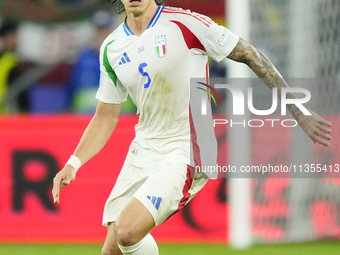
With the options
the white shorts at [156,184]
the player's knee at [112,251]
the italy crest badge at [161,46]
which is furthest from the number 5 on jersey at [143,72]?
the player's knee at [112,251]

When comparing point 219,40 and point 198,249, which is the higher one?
point 219,40

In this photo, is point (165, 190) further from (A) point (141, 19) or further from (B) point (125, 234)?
(A) point (141, 19)

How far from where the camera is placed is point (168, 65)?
143 inches

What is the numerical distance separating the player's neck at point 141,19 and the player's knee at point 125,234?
1.21m

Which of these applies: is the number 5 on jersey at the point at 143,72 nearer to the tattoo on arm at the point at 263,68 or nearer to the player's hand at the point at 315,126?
the tattoo on arm at the point at 263,68

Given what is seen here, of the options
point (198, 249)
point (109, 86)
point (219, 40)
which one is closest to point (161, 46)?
point (219, 40)

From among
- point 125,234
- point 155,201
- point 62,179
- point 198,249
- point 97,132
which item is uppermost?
point 97,132

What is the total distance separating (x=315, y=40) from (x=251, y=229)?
2089 mm

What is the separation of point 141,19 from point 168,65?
0.36m

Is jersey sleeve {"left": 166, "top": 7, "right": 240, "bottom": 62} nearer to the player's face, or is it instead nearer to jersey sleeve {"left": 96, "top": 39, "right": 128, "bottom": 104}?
the player's face

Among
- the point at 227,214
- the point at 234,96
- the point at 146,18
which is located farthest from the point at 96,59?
the point at 146,18

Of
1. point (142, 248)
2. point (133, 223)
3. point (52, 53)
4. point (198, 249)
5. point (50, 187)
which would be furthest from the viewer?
point (52, 53)

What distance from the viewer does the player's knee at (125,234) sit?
3398 millimetres

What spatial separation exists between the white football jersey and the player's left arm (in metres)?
0.07
